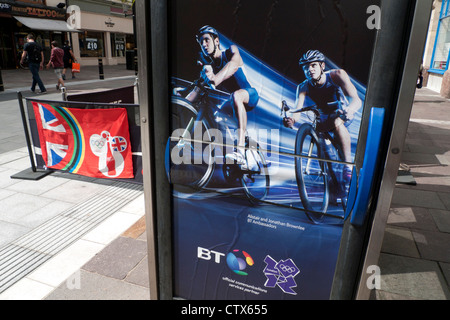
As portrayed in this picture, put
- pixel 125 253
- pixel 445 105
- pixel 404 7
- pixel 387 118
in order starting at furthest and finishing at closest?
1. pixel 445 105
2. pixel 125 253
3. pixel 387 118
4. pixel 404 7

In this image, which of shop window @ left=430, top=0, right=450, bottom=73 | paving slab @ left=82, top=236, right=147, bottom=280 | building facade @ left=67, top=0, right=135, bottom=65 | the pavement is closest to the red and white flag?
the pavement

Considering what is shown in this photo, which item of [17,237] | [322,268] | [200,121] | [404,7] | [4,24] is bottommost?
[17,237]

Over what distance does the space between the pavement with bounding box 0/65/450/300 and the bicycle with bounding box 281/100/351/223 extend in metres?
1.54

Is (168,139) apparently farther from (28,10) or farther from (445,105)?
(28,10)

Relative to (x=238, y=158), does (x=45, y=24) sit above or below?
above

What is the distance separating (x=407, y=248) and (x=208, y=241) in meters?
2.46

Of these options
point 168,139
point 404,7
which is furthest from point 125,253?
point 404,7

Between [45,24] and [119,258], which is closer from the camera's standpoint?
[119,258]

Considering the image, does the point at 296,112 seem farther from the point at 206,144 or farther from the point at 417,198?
the point at 417,198

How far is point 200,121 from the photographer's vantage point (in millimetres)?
1977

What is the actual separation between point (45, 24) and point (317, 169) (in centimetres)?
2707

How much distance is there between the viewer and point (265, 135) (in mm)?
1847

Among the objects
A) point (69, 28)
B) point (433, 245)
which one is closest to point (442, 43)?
point (433, 245)

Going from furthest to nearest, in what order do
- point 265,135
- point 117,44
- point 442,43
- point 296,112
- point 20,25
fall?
point 117,44 < point 20,25 < point 442,43 < point 265,135 < point 296,112
